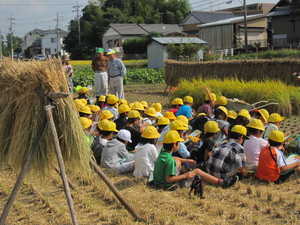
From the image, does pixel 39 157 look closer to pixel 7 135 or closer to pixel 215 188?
pixel 7 135

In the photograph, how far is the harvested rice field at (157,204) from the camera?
176 inches

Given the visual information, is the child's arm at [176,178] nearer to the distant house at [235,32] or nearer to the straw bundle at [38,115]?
the straw bundle at [38,115]

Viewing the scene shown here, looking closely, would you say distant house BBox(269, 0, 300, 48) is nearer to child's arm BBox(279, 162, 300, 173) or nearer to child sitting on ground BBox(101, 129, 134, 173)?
Result: child's arm BBox(279, 162, 300, 173)

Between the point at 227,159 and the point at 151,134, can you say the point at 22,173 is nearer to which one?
the point at 151,134

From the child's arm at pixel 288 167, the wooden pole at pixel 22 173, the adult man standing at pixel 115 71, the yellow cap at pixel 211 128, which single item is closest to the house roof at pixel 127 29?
the adult man standing at pixel 115 71

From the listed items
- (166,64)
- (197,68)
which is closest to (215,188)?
(197,68)

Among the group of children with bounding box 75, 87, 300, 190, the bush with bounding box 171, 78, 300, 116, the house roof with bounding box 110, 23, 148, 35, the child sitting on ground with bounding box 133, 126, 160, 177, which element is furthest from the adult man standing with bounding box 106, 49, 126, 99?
the house roof with bounding box 110, 23, 148, 35

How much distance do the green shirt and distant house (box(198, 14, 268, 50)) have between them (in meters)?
40.5

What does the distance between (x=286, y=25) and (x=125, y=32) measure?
27.2 metres

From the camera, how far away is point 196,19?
6062cm

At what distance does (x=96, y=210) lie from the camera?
4840 mm

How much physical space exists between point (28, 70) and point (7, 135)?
3.21ft

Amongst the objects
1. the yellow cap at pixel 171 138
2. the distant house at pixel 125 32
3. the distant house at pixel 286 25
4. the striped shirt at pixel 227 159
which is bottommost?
the striped shirt at pixel 227 159

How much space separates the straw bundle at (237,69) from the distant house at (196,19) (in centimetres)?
4474
